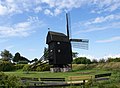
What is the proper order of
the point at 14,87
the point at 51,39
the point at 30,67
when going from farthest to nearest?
the point at 30,67, the point at 51,39, the point at 14,87

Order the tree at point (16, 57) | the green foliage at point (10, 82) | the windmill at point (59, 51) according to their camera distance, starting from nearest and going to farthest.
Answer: the green foliage at point (10, 82) → the windmill at point (59, 51) → the tree at point (16, 57)

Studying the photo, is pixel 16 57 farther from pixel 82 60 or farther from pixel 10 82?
pixel 10 82

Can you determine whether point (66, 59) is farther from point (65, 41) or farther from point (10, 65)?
point (10, 65)

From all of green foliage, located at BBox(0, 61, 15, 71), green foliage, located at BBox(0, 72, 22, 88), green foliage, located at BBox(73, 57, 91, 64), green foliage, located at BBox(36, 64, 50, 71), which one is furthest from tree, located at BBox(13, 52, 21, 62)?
green foliage, located at BBox(0, 72, 22, 88)

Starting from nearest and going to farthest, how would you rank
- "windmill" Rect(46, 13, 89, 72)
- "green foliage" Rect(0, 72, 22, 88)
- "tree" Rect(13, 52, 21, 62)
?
"green foliage" Rect(0, 72, 22, 88) < "windmill" Rect(46, 13, 89, 72) < "tree" Rect(13, 52, 21, 62)

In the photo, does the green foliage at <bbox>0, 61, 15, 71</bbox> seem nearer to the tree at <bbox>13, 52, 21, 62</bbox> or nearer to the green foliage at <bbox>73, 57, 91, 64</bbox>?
the green foliage at <bbox>73, 57, 91, 64</bbox>

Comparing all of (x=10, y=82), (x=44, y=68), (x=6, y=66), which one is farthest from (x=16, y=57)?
(x=10, y=82)

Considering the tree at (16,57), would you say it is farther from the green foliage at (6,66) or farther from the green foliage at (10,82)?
the green foliage at (10,82)

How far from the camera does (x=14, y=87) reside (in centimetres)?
1820

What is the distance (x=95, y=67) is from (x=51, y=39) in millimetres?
10358

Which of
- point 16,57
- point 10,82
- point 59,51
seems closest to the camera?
point 10,82

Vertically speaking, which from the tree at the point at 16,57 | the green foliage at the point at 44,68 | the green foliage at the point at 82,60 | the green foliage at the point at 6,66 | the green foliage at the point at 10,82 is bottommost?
the green foliage at the point at 10,82

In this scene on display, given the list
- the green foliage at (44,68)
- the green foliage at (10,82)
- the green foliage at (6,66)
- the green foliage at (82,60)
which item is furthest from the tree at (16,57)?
the green foliage at (10,82)

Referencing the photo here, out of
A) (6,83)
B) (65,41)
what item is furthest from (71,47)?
(6,83)
